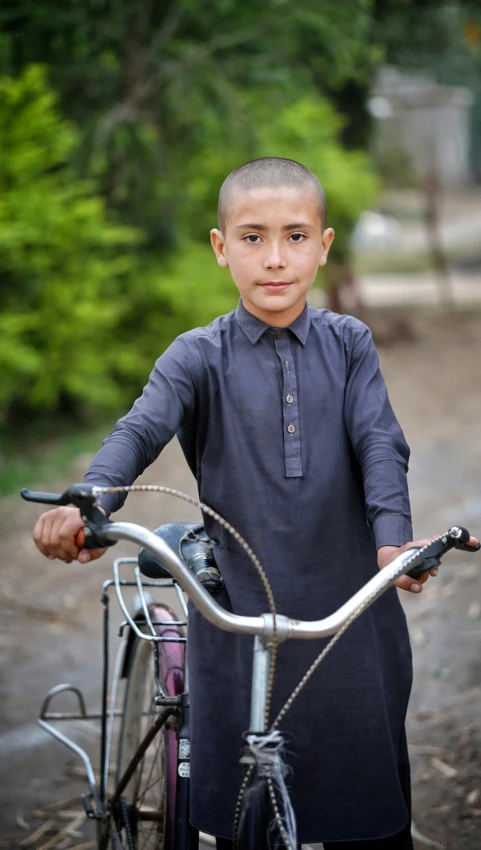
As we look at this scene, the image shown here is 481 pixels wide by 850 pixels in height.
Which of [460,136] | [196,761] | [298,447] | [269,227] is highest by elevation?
[460,136]

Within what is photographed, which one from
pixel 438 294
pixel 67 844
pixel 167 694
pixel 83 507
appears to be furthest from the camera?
pixel 438 294

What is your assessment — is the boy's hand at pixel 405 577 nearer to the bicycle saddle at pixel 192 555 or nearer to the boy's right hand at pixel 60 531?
the bicycle saddle at pixel 192 555

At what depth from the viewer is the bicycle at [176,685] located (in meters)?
1.61

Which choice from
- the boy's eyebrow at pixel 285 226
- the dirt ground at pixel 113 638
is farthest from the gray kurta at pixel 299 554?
the dirt ground at pixel 113 638

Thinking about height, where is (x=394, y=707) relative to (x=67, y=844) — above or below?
above

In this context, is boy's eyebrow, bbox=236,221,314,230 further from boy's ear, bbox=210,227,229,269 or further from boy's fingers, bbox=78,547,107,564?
boy's fingers, bbox=78,547,107,564

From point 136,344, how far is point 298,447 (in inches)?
269

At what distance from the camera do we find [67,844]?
3285 mm

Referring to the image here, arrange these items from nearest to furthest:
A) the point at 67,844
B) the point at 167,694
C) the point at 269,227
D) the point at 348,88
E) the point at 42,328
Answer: the point at 269,227
the point at 167,694
the point at 67,844
the point at 42,328
the point at 348,88

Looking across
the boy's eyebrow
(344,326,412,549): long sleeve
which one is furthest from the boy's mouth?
(344,326,412,549): long sleeve

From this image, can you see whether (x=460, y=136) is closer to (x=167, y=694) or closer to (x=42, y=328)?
(x=42, y=328)

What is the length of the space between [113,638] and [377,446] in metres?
3.07

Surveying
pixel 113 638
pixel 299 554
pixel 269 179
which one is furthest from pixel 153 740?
pixel 113 638

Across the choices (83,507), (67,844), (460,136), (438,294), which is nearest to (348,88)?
(438,294)
